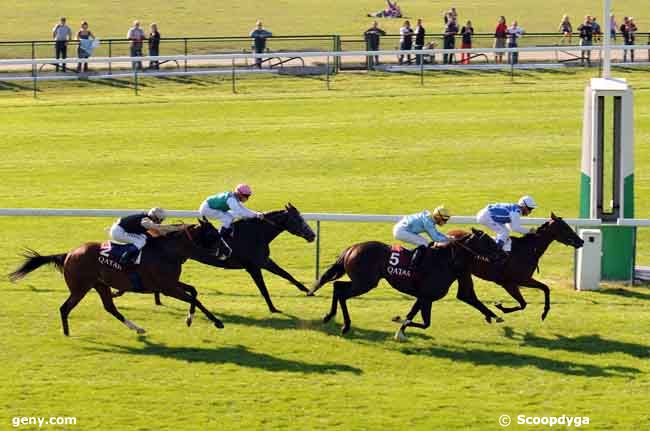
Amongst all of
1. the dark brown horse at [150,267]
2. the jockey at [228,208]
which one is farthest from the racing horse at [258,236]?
the dark brown horse at [150,267]

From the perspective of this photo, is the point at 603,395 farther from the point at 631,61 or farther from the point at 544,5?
the point at 544,5

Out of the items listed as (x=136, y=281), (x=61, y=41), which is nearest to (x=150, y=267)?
(x=136, y=281)

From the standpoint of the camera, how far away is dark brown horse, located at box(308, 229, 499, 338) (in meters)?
16.1

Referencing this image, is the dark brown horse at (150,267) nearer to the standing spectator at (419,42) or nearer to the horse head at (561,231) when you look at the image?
the horse head at (561,231)

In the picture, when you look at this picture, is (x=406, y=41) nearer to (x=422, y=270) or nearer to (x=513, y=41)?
(x=513, y=41)

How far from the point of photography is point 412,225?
1661 centimetres

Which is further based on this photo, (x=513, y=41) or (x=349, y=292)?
(x=513, y=41)

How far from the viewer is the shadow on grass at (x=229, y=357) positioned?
591 inches

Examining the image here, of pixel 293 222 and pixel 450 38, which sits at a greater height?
pixel 450 38

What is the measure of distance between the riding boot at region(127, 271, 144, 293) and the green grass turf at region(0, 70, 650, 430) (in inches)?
22.5

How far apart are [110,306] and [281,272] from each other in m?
2.48

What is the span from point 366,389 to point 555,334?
3.08 metres

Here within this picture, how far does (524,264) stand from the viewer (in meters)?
17.0

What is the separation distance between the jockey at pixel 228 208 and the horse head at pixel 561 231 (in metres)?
3.47
